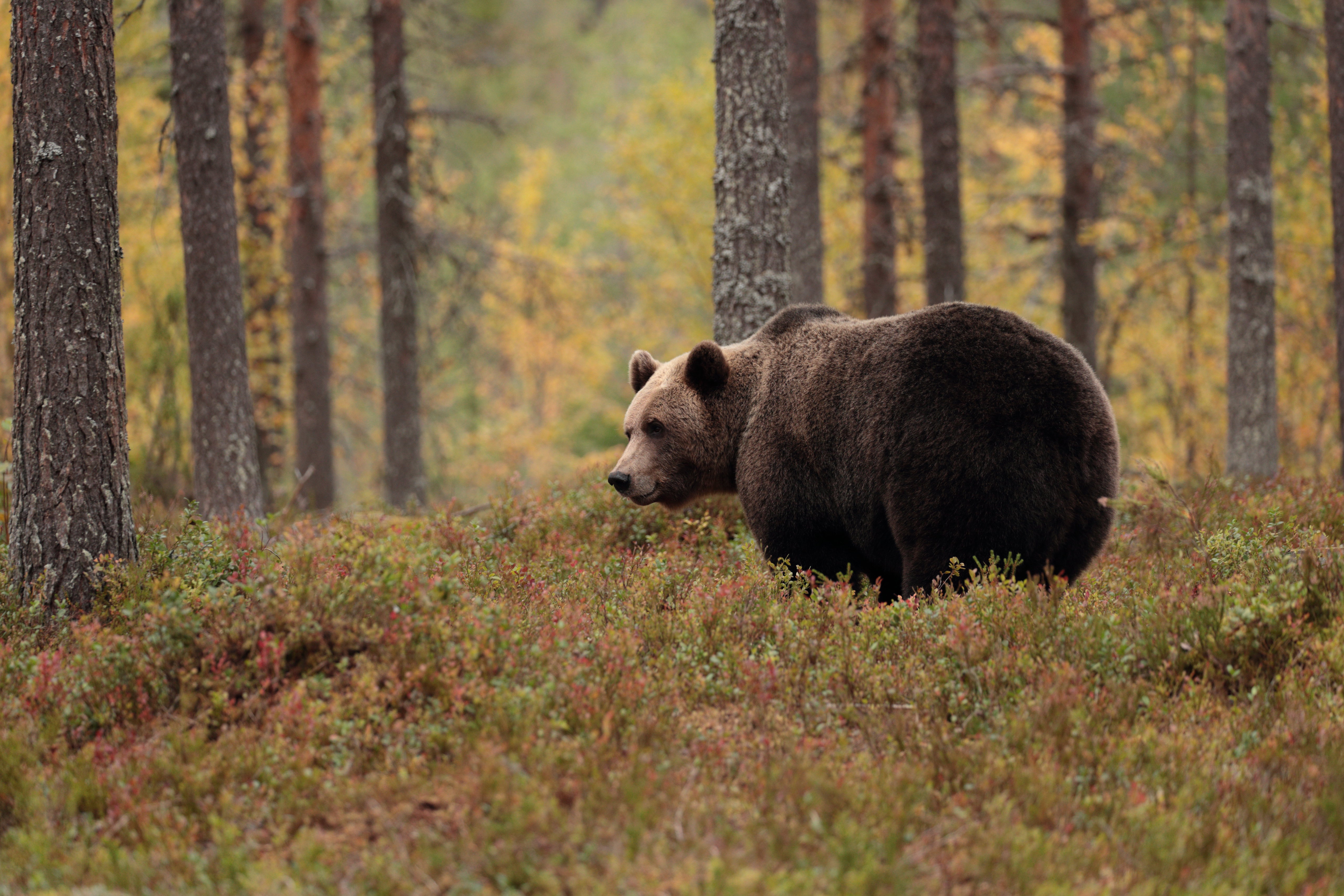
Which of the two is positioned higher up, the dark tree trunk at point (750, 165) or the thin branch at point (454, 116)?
the thin branch at point (454, 116)

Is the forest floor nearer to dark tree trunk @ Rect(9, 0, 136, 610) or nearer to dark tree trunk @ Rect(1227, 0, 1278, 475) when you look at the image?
dark tree trunk @ Rect(9, 0, 136, 610)

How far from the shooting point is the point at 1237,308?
13086 mm

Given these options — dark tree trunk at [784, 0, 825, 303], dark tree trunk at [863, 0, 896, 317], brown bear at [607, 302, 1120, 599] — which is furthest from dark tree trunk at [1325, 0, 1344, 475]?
dark tree trunk at [863, 0, 896, 317]

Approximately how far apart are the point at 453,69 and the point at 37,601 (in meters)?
16.6

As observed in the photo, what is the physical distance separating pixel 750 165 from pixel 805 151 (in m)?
6.23

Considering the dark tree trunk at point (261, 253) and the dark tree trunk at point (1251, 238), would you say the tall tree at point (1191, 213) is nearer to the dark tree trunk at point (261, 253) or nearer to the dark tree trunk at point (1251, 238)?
the dark tree trunk at point (1251, 238)

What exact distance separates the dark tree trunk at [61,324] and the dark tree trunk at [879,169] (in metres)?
13.0

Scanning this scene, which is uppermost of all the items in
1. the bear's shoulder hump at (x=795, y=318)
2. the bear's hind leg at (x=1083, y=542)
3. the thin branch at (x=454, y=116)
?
the thin branch at (x=454, y=116)

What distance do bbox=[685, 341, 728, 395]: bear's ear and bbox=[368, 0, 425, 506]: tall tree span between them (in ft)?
29.8

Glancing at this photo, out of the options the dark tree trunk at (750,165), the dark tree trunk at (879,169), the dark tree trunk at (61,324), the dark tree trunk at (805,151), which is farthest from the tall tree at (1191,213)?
the dark tree trunk at (61,324)

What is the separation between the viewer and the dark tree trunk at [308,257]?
53.1 feet

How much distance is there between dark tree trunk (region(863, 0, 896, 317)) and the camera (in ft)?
57.3

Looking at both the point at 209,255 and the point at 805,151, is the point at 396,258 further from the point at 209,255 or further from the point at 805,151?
the point at 209,255

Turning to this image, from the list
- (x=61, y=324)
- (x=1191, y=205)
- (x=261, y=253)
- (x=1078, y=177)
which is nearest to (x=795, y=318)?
(x=61, y=324)
